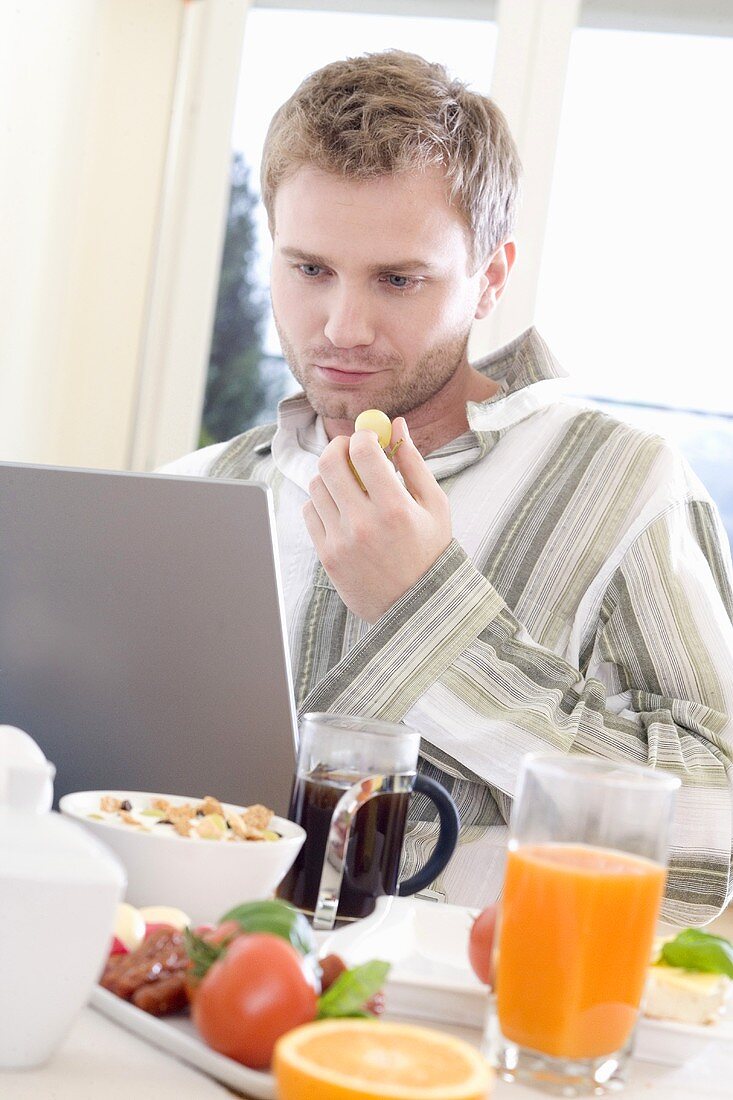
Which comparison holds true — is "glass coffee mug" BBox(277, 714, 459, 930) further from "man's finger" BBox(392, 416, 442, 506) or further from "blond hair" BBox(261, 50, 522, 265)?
"blond hair" BBox(261, 50, 522, 265)

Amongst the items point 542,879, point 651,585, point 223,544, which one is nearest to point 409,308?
point 651,585

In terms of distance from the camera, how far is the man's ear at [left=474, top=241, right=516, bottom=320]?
5.48ft

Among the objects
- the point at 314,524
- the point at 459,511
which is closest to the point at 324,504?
the point at 314,524

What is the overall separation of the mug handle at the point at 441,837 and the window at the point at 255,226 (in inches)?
76.2

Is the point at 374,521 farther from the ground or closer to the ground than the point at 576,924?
farther from the ground

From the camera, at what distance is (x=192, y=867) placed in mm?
761

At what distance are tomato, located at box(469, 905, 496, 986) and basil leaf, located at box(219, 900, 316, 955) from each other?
13 cm

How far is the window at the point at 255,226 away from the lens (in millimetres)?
2725

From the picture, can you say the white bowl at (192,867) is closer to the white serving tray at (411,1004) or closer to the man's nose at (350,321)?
the white serving tray at (411,1004)

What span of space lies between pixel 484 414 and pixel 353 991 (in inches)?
40.7

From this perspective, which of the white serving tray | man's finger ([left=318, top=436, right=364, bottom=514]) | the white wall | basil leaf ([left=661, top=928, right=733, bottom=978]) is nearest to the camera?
the white serving tray

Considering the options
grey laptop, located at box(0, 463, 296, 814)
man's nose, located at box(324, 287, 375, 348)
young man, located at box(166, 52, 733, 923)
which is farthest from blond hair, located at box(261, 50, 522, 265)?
grey laptop, located at box(0, 463, 296, 814)

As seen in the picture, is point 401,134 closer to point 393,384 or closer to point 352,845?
point 393,384

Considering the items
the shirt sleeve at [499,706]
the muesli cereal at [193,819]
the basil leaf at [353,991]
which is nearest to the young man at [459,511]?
the shirt sleeve at [499,706]
